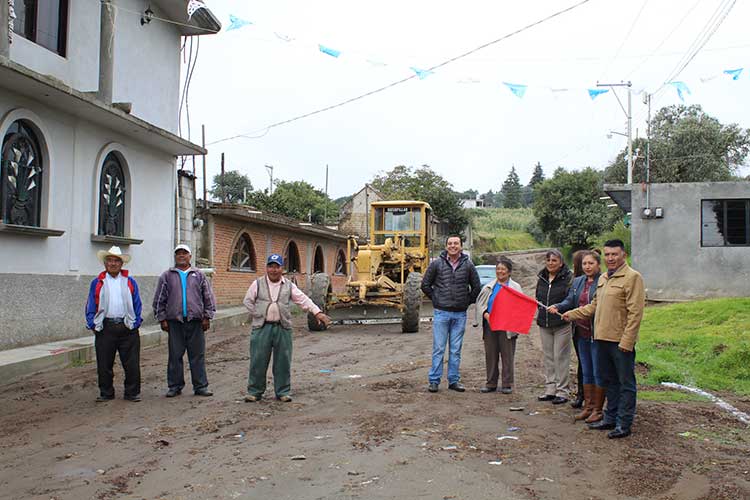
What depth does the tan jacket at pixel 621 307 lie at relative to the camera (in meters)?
5.73

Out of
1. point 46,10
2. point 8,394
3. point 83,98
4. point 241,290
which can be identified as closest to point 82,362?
point 8,394

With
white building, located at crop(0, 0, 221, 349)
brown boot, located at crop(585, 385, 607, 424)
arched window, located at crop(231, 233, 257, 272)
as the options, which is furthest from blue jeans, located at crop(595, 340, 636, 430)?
arched window, located at crop(231, 233, 257, 272)

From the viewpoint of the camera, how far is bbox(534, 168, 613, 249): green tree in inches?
1768

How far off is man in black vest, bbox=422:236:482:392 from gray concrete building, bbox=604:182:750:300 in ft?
42.3

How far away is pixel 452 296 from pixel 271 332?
83.3 inches

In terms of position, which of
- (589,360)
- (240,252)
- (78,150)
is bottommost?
(589,360)

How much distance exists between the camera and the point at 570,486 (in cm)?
451

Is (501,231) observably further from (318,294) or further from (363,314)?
(318,294)

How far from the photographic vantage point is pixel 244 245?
21125mm

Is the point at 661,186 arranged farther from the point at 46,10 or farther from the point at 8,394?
the point at 8,394

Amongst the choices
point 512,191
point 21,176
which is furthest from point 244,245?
point 512,191

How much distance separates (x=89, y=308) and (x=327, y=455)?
368 cm

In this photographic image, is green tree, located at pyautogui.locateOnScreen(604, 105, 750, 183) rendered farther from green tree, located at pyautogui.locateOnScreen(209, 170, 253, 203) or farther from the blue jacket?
green tree, located at pyautogui.locateOnScreen(209, 170, 253, 203)

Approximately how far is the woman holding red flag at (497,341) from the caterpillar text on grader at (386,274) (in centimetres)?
632
